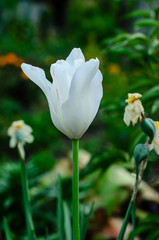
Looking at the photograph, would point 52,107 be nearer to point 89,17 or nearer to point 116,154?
point 116,154

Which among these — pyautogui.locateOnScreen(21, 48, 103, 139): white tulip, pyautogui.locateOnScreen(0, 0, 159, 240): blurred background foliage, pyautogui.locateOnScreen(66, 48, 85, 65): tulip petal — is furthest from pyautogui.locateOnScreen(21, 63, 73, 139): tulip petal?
pyautogui.locateOnScreen(0, 0, 159, 240): blurred background foliage

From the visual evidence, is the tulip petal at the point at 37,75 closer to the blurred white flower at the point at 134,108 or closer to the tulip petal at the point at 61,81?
the tulip petal at the point at 61,81

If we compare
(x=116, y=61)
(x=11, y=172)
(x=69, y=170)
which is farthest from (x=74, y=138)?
(x=116, y=61)

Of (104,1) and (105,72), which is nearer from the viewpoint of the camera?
(105,72)

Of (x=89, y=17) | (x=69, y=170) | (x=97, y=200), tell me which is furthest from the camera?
(x=89, y=17)

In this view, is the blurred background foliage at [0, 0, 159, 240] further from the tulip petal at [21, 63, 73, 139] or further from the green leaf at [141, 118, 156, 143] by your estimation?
the tulip petal at [21, 63, 73, 139]

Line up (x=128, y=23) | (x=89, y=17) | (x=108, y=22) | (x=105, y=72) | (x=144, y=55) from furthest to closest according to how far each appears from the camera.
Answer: (x=89, y=17), (x=108, y=22), (x=128, y=23), (x=105, y=72), (x=144, y=55)

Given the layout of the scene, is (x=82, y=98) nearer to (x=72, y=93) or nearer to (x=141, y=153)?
(x=72, y=93)
